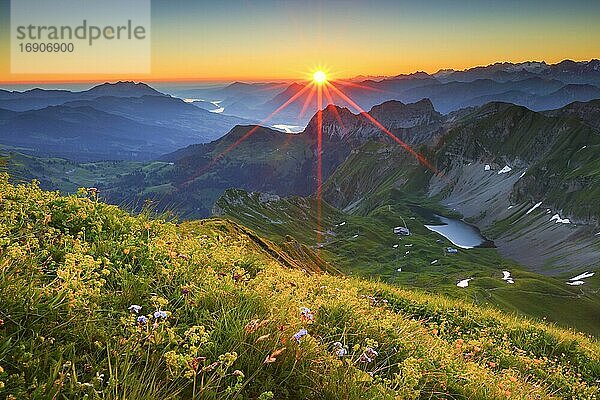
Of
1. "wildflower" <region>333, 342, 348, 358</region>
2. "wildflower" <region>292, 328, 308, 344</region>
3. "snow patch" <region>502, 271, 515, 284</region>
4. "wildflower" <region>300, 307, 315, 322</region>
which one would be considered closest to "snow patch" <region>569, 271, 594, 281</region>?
"snow patch" <region>502, 271, 515, 284</region>

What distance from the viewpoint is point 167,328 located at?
15.8 feet

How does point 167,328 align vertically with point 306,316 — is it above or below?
above

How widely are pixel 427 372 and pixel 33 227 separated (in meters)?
6.17

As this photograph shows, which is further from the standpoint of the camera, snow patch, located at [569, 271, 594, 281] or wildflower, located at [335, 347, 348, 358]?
snow patch, located at [569, 271, 594, 281]

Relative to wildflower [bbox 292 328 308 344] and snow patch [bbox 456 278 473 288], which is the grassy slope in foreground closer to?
wildflower [bbox 292 328 308 344]

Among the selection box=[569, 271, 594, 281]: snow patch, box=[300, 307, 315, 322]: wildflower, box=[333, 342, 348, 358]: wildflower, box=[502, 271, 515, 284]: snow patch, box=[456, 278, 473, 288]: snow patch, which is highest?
box=[300, 307, 315, 322]: wildflower

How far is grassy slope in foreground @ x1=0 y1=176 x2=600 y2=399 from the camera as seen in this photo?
166 inches

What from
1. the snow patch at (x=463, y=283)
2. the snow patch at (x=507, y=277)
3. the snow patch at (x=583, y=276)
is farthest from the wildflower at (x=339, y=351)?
the snow patch at (x=583, y=276)

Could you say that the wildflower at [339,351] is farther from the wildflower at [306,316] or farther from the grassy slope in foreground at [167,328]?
the wildflower at [306,316]

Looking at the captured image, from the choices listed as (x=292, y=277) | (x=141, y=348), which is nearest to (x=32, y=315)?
(x=141, y=348)

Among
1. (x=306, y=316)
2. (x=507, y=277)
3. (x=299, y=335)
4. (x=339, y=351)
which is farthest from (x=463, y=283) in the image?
(x=299, y=335)

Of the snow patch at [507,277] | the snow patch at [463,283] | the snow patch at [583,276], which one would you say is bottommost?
the snow patch at [583,276]

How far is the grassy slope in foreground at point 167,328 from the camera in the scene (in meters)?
4.21

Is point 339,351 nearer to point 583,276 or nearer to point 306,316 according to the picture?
point 306,316
